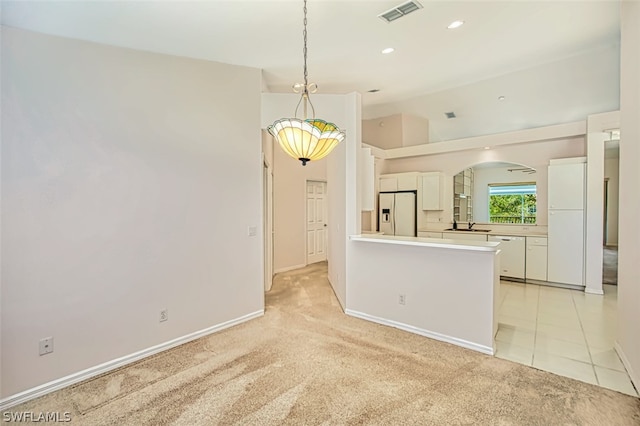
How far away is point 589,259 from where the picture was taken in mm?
4453

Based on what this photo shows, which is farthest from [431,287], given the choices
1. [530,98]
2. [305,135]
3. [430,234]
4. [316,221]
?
[530,98]

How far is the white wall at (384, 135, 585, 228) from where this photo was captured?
5035mm

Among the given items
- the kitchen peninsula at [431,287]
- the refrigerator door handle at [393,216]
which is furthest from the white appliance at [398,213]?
the kitchen peninsula at [431,287]

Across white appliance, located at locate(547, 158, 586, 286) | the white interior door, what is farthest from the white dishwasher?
the white interior door

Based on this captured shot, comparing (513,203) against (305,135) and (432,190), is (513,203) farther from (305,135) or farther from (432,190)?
(305,135)

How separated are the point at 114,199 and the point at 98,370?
144 cm

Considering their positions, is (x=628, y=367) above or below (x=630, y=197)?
below

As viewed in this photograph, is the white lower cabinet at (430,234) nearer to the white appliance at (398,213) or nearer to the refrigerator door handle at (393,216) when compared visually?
the white appliance at (398,213)

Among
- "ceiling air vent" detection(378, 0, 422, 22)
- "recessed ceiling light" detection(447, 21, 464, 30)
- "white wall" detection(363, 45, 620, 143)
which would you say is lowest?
"ceiling air vent" detection(378, 0, 422, 22)

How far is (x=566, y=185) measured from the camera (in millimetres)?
4613

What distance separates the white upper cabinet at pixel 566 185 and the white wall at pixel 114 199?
15.5ft

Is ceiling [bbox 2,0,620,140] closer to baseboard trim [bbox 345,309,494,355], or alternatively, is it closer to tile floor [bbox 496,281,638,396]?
baseboard trim [bbox 345,309,494,355]

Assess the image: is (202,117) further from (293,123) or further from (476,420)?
(476,420)

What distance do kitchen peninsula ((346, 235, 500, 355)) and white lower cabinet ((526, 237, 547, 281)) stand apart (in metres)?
2.73
